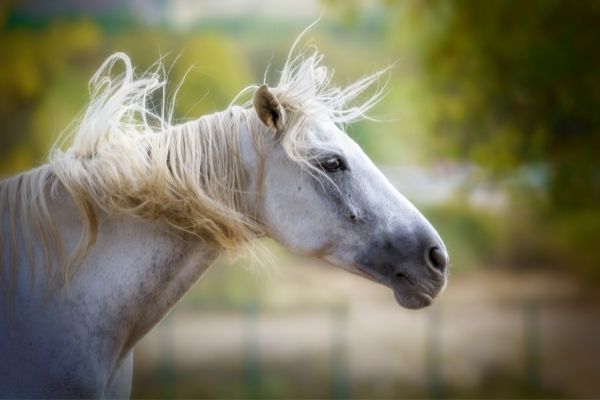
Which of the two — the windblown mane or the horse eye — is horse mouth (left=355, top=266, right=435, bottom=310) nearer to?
the horse eye

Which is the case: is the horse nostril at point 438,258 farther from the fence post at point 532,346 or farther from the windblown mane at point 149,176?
the fence post at point 532,346

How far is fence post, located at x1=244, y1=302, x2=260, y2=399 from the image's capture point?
845 centimetres

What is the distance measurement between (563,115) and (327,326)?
3390 millimetres

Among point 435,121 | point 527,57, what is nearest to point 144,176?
point 527,57

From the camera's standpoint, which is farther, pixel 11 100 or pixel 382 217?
pixel 11 100

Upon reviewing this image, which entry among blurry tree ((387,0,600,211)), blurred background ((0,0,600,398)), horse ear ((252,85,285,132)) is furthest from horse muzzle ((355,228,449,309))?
blurred background ((0,0,600,398))

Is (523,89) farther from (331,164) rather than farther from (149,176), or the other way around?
(149,176)

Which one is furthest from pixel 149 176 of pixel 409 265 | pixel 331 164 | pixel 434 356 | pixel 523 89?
pixel 434 356

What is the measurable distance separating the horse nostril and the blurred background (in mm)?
5435

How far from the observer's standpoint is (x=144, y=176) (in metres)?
2.21

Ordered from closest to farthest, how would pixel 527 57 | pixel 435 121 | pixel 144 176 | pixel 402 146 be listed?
pixel 144 176
pixel 527 57
pixel 435 121
pixel 402 146

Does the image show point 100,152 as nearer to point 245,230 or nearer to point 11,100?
point 245,230

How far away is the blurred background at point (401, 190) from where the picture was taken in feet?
25.4

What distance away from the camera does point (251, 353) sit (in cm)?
857
